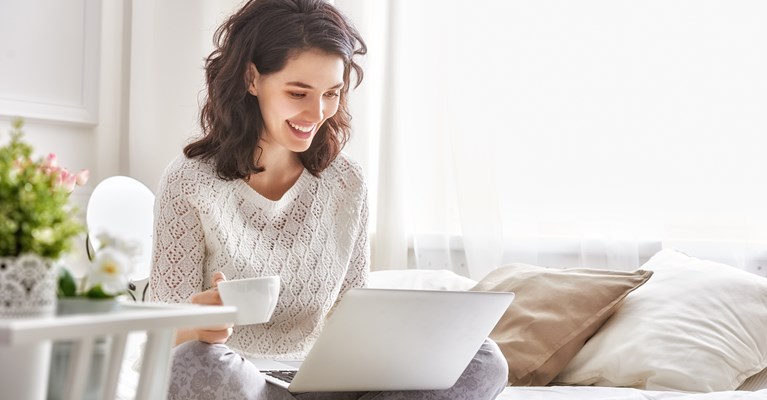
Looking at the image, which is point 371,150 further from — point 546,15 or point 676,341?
point 676,341

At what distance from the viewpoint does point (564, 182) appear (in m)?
2.58

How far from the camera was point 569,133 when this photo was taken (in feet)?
8.43

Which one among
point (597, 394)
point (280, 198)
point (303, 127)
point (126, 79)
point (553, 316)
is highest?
point (126, 79)

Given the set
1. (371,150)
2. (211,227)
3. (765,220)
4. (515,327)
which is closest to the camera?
(211,227)

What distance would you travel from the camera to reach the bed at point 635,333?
1.85 metres

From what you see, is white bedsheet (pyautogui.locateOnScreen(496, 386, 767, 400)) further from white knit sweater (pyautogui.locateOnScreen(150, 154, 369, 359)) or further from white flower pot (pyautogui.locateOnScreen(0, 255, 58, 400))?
white flower pot (pyautogui.locateOnScreen(0, 255, 58, 400))

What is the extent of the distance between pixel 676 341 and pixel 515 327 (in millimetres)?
324

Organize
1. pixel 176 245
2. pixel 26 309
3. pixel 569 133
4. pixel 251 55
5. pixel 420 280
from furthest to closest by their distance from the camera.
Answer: pixel 569 133 → pixel 420 280 → pixel 251 55 → pixel 176 245 → pixel 26 309

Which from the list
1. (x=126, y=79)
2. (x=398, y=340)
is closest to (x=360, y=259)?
(x=398, y=340)

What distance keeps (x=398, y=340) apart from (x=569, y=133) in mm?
1426

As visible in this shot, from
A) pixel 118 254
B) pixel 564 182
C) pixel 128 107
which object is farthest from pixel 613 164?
pixel 118 254

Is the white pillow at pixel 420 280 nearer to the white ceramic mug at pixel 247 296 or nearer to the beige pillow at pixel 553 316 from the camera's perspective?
the beige pillow at pixel 553 316

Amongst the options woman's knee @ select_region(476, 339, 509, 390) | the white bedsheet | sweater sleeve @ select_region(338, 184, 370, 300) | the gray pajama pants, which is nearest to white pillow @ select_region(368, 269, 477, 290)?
sweater sleeve @ select_region(338, 184, 370, 300)

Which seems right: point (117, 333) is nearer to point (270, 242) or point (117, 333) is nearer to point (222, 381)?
point (222, 381)
